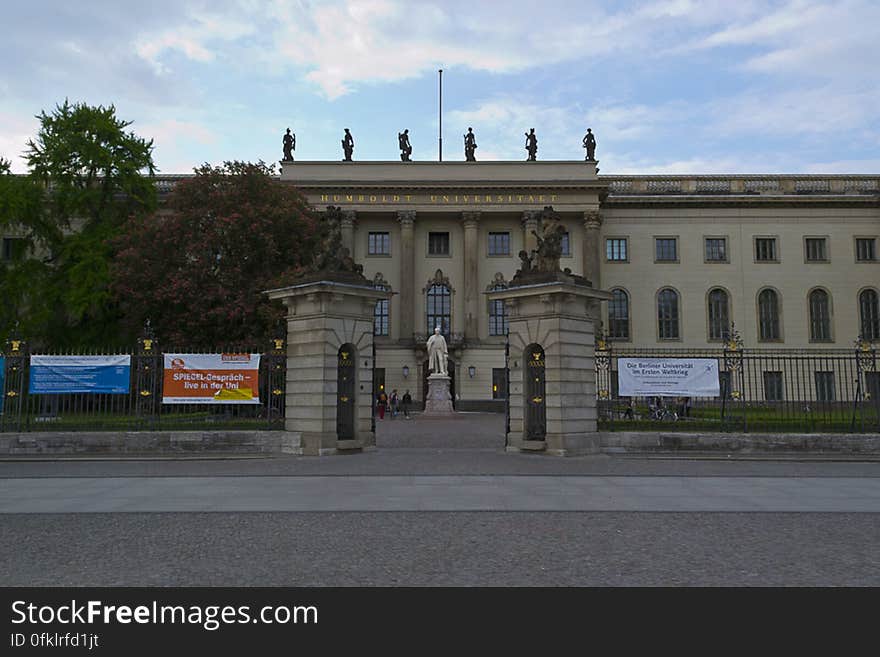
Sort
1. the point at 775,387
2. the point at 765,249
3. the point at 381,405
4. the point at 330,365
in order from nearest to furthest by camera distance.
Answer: the point at 330,365 → the point at 775,387 → the point at 381,405 → the point at 765,249

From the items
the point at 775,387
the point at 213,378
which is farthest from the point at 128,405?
the point at 775,387

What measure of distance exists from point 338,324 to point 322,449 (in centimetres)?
295

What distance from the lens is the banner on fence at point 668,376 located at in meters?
18.5

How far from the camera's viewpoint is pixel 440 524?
28.8 feet

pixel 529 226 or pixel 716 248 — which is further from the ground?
pixel 529 226

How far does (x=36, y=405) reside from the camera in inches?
754

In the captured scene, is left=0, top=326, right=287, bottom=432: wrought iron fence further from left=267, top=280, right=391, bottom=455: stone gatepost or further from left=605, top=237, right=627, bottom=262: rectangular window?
left=605, top=237, right=627, bottom=262: rectangular window

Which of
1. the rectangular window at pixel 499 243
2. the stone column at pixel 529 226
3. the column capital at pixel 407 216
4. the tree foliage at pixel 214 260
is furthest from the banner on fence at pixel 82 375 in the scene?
the rectangular window at pixel 499 243

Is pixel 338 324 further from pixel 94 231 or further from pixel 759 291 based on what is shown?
pixel 759 291

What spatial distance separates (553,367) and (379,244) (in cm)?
3998

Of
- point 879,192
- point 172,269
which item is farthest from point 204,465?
point 879,192

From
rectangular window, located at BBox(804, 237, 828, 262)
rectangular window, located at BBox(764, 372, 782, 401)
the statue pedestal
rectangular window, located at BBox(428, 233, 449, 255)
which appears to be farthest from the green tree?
rectangular window, located at BBox(804, 237, 828, 262)

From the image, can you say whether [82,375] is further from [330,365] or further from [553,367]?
[553,367]

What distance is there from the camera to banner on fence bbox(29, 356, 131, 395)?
18750 mm
